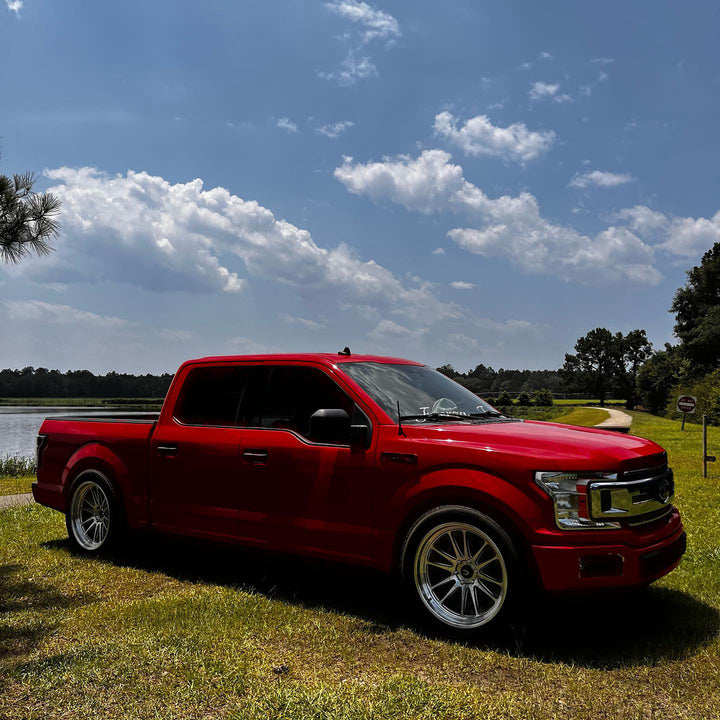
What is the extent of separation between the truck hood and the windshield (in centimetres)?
30

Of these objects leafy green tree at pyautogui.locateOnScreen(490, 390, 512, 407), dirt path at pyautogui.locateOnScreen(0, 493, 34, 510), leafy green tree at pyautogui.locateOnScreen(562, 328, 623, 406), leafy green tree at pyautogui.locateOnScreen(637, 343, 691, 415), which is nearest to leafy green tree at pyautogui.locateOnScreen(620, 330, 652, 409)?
leafy green tree at pyautogui.locateOnScreen(562, 328, 623, 406)

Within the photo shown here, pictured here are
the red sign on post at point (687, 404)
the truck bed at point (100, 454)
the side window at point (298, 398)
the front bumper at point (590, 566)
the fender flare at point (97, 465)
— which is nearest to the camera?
the front bumper at point (590, 566)

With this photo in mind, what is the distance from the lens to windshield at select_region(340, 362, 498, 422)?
510cm

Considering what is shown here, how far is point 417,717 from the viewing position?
10.7 feet

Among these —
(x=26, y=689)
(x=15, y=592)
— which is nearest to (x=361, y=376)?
(x=26, y=689)

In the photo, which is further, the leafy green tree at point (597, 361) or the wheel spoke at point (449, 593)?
the leafy green tree at point (597, 361)

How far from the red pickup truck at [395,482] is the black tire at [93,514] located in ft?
0.08

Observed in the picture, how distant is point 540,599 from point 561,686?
20.9 inches

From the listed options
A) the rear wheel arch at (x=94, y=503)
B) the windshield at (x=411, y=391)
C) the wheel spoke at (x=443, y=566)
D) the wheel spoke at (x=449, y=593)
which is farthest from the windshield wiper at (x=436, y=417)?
the rear wheel arch at (x=94, y=503)

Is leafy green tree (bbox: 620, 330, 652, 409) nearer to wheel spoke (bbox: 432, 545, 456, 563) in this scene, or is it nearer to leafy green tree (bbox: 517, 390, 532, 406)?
leafy green tree (bbox: 517, 390, 532, 406)

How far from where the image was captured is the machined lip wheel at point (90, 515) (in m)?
6.58

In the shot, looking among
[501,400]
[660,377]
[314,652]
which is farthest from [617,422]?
[314,652]

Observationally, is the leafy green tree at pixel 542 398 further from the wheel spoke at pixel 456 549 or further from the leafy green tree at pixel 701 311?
the wheel spoke at pixel 456 549

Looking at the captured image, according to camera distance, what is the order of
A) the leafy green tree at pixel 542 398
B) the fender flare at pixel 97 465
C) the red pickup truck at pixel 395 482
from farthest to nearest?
the leafy green tree at pixel 542 398 → the fender flare at pixel 97 465 → the red pickup truck at pixel 395 482
